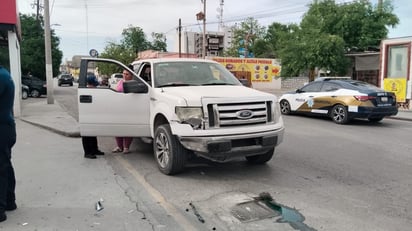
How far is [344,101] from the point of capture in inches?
498

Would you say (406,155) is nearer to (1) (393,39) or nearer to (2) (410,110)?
(2) (410,110)

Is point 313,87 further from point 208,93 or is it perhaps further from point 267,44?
point 267,44

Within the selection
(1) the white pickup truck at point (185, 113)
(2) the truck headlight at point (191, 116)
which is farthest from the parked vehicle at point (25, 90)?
(2) the truck headlight at point (191, 116)

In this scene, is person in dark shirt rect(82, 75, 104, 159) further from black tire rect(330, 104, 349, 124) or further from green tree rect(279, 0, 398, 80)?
green tree rect(279, 0, 398, 80)

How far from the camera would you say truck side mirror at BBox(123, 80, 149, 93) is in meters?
6.71

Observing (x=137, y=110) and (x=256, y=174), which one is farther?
(x=137, y=110)

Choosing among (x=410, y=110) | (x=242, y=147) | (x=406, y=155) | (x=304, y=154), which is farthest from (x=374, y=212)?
(x=410, y=110)

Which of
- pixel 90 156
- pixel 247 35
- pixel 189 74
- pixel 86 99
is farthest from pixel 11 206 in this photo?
pixel 247 35

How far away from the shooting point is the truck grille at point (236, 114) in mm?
5782

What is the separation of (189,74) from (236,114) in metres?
1.66

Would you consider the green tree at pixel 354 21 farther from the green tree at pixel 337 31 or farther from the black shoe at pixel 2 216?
the black shoe at pixel 2 216

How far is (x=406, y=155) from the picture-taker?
26.4ft

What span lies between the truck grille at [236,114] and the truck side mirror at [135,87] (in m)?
1.58

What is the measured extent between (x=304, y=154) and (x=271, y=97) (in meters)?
2.25
